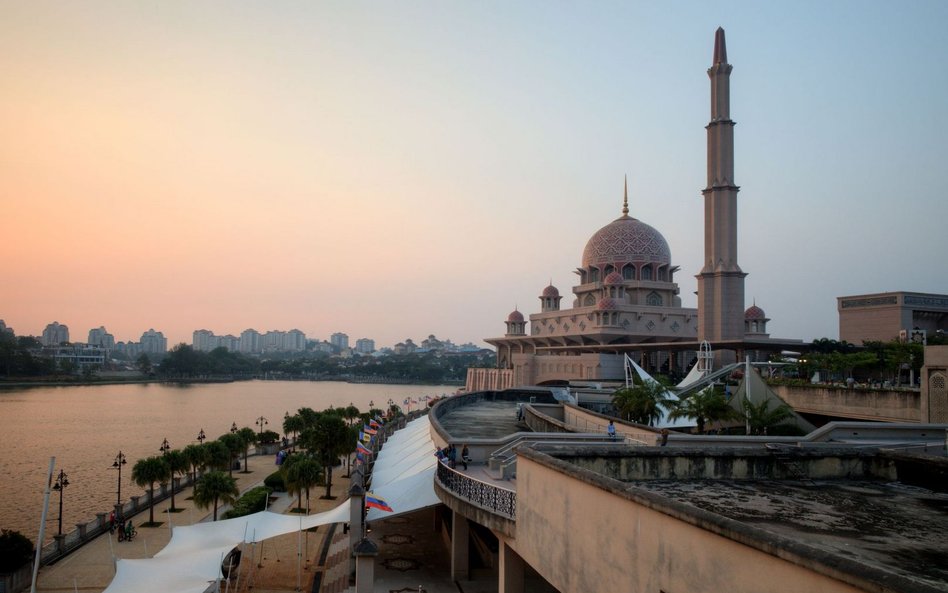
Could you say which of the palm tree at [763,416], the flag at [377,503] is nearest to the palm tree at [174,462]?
the flag at [377,503]

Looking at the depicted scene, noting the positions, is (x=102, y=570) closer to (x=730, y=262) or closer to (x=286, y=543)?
(x=286, y=543)

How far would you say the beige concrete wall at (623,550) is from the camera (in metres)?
4.71

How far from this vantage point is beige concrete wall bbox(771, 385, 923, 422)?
2245 cm

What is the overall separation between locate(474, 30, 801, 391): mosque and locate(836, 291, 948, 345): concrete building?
5.88 m

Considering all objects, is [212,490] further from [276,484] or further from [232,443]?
[232,443]

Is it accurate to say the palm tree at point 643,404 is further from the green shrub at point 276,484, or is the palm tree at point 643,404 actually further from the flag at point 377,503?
the green shrub at point 276,484

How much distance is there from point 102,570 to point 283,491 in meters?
11.0

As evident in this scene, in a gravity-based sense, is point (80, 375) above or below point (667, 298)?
below

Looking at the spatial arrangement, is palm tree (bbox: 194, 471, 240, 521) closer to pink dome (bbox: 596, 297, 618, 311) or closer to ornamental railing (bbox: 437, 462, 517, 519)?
ornamental railing (bbox: 437, 462, 517, 519)

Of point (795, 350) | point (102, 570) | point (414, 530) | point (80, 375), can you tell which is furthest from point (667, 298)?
point (80, 375)

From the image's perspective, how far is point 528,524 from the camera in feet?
29.7

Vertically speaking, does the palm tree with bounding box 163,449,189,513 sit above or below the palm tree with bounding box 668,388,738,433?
below

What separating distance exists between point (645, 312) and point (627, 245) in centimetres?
764

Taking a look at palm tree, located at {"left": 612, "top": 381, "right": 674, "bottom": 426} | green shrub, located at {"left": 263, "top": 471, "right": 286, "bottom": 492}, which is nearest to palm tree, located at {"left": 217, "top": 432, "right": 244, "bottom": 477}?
green shrub, located at {"left": 263, "top": 471, "right": 286, "bottom": 492}
